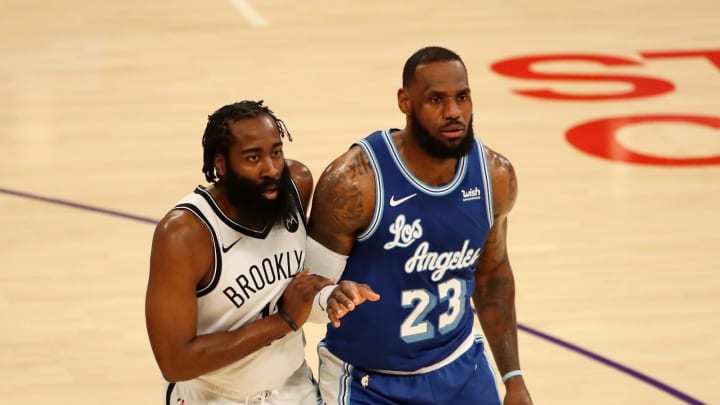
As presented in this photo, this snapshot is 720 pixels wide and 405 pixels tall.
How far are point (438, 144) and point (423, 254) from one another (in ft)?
1.17

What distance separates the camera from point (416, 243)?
3.98 metres

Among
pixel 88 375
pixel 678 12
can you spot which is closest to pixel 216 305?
pixel 88 375

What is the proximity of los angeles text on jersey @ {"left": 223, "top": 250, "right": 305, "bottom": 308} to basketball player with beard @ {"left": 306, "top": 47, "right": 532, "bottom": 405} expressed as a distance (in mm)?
103

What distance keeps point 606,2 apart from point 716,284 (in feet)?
21.9

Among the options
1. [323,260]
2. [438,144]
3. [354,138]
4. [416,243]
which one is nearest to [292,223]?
[323,260]

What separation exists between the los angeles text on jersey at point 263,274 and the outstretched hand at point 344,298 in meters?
0.36

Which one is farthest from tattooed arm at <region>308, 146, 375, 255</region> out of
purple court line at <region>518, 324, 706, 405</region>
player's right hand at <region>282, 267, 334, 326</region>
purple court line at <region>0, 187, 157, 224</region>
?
purple court line at <region>0, 187, 157, 224</region>

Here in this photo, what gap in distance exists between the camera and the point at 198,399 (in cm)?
396

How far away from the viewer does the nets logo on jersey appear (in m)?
3.87

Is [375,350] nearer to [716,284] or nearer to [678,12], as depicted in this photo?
[716,284]

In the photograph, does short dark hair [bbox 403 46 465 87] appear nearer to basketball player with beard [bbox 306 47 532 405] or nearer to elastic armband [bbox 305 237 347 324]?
basketball player with beard [bbox 306 47 532 405]

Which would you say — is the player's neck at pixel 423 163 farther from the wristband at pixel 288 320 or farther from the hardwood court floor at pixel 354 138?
the hardwood court floor at pixel 354 138

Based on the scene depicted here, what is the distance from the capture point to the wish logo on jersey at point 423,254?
3961 mm

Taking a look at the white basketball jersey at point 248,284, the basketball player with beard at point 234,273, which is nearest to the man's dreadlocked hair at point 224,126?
the basketball player with beard at point 234,273
